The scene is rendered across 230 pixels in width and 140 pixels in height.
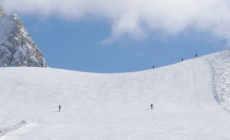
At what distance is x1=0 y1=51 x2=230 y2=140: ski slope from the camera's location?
91.3 feet

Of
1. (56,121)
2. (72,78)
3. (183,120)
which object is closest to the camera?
(183,120)

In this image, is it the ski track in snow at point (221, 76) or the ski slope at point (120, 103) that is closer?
the ski slope at point (120, 103)

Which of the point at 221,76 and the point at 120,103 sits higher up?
the point at 221,76

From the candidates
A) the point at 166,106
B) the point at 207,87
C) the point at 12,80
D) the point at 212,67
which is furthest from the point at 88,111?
the point at 212,67

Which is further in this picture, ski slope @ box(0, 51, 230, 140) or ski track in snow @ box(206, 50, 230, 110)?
ski track in snow @ box(206, 50, 230, 110)

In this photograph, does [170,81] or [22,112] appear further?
[170,81]

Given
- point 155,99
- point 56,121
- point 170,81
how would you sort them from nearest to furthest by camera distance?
point 56,121 < point 155,99 < point 170,81

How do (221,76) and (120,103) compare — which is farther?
(221,76)

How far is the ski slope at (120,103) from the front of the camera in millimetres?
27828

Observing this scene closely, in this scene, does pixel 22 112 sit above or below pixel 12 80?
below

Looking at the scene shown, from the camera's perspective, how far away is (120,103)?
45938 mm

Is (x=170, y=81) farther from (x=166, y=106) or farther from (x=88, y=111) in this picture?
(x=88, y=111)

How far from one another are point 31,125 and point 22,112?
10.4m

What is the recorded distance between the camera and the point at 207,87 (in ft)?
157
